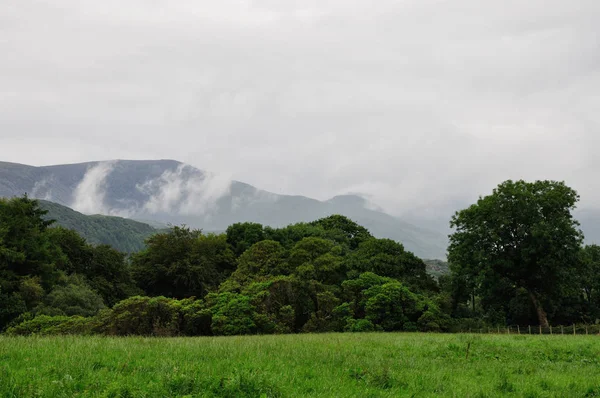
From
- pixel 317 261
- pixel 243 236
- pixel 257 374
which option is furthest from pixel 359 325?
pixel 243 236

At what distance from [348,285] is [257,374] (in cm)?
3460

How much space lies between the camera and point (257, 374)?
8547mm

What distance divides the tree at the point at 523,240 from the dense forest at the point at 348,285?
0.35 feet

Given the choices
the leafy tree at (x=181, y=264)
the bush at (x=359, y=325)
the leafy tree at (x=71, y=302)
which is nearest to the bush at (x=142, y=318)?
the leafy tree at (x=71, y=302)

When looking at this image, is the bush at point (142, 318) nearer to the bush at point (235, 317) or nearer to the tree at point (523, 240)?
the bush at point (235, 317)

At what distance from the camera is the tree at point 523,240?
39688mm

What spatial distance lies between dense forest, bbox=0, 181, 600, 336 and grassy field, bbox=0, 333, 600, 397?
21.7 m

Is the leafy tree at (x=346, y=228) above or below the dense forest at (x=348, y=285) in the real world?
above

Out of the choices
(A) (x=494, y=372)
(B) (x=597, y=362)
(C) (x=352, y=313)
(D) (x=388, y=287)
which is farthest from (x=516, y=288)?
(A) (x=494, y=372)

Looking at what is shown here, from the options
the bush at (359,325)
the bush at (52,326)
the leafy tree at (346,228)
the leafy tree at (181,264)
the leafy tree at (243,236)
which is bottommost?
the bush at (359,325)

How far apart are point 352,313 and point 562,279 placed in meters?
20.7

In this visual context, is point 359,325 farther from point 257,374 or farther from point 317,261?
point 257,374

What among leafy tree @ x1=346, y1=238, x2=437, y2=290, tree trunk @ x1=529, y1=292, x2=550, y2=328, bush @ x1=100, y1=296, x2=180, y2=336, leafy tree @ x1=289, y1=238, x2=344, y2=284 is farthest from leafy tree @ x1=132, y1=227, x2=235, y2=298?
tree trunk @ x1=529, y1=292, x2=550, y2=328

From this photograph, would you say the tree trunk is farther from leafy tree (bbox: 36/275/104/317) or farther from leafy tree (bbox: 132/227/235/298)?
leafy tree (bbox: 36/275/104/317)
